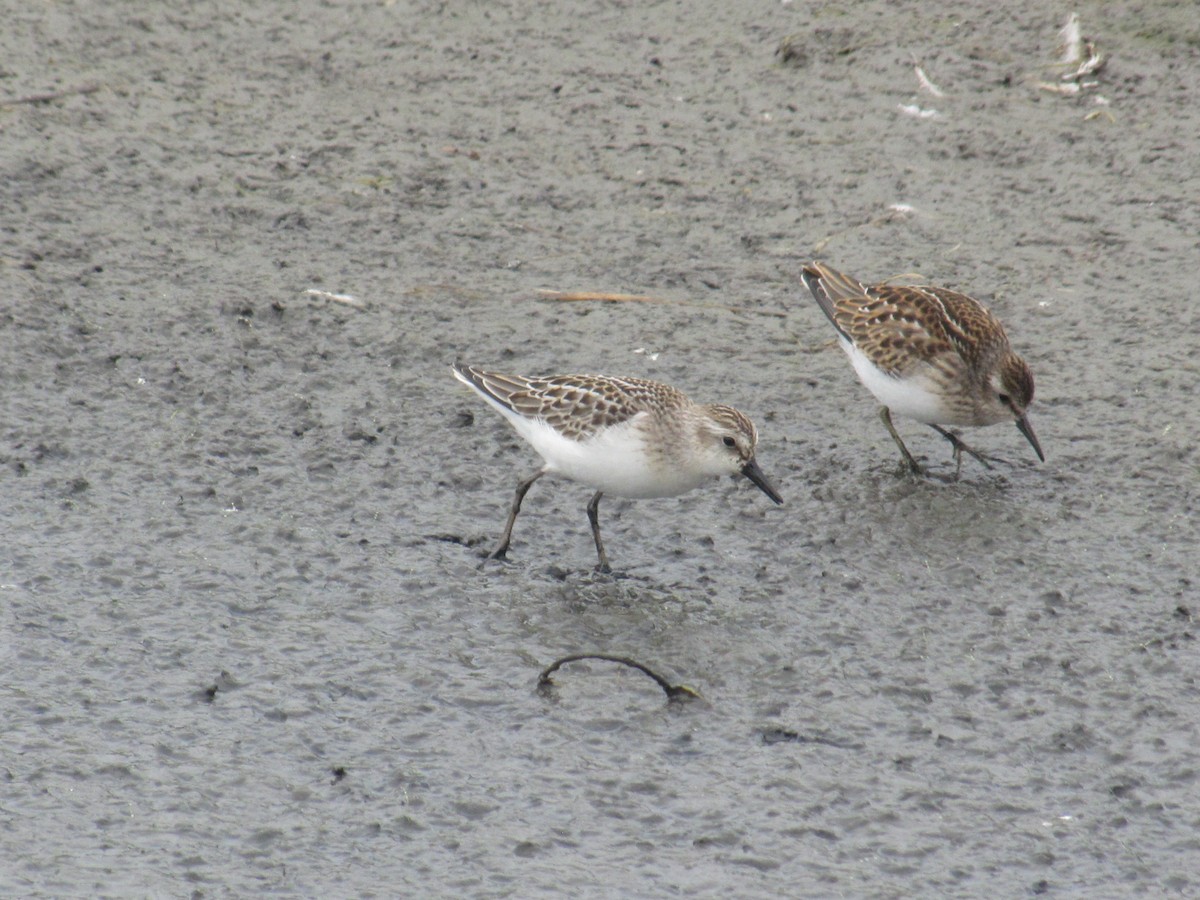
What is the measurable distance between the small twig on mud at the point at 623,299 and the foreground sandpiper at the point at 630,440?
5.88 feet

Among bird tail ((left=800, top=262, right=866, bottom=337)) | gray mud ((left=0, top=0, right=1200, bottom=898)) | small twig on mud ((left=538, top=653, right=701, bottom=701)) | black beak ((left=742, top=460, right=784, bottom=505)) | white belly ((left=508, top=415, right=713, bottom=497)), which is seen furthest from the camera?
bird tail ((left=800, top=262, right=866, bottom=337))

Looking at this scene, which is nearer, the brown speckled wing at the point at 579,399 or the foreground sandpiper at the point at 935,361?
the brown speckled wing at the point at 579,399

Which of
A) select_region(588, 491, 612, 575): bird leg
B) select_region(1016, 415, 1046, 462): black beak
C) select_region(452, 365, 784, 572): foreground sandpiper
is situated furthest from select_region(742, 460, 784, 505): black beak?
select_region(1016, 415, 1046, 462): black beak

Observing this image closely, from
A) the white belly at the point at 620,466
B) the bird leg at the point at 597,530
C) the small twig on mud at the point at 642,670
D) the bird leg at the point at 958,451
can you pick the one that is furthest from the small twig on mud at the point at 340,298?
the small twig on mud at the point at 642,670

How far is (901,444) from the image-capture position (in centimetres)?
723

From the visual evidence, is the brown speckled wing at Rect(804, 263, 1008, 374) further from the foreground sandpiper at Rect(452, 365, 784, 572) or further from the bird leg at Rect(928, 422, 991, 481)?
the foreground sandpiper at Rect(452, 365, 784, 572)

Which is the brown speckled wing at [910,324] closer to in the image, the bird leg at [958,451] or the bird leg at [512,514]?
the bird leg at [958,451]

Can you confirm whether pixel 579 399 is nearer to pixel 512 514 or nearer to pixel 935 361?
pixel 512 514

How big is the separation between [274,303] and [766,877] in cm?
459

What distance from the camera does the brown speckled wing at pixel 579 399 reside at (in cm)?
637

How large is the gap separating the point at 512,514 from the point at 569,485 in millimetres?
737

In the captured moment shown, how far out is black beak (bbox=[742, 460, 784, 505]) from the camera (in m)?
6.36

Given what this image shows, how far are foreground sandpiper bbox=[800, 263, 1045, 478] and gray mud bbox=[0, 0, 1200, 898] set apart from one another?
0.30m

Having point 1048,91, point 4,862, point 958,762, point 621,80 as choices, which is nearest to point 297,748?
point 4,862
